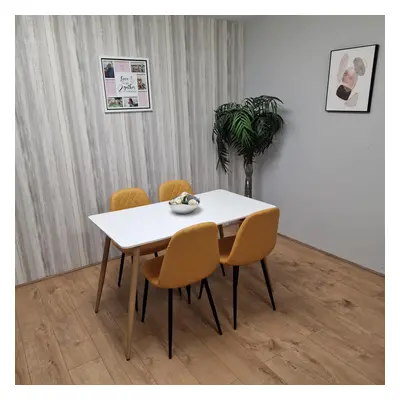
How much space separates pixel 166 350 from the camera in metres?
2.06

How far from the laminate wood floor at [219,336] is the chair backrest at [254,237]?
53 cm

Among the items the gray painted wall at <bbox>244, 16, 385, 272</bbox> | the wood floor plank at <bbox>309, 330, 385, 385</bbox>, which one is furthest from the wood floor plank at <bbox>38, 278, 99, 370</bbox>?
the gray painted wall at <bbox>244, 16, 385, 272</bbox>

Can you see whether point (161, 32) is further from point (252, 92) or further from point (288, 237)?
point (288, 237)

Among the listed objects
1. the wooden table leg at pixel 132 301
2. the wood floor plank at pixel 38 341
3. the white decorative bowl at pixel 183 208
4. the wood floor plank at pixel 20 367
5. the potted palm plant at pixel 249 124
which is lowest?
the wood floor plank at pixel 20 367

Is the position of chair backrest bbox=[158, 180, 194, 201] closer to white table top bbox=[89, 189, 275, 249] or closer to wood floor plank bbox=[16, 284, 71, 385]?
white table top bbox=[89, 189, 275, 249]

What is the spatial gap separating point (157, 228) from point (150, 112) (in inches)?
63.1

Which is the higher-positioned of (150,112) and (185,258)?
(150,112)

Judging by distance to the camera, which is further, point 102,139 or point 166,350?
point 102,139

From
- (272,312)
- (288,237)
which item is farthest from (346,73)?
(272,312)

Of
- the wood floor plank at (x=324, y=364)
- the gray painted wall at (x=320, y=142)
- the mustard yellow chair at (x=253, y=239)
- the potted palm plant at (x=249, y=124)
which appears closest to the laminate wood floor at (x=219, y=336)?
the wood floor plank at (x=324, y=364)

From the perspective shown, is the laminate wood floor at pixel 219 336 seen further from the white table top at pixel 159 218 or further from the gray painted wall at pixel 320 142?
the white table top at pixel 159 218

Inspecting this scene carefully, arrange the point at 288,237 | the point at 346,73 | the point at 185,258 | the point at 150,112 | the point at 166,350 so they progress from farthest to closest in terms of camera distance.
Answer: the point at 288,237, the point at 150,112, the point at 346,73, the point at 166,350, the point at 185,258

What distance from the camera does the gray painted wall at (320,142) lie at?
8.95 feet
